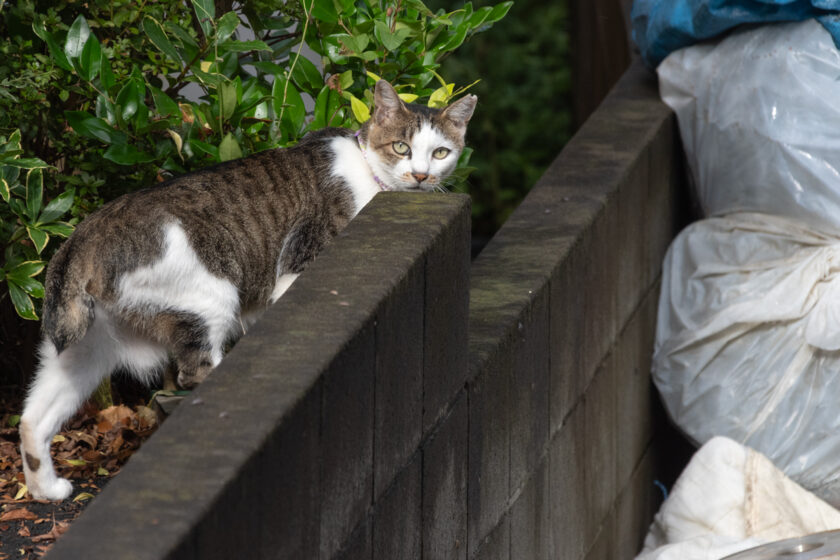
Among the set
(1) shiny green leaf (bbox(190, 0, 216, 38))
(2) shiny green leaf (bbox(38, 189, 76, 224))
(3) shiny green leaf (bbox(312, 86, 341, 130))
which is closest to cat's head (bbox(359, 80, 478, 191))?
(3) shiny green leaf (bbox(312, 86, 341, 130))

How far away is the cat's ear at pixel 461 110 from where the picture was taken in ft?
10.3

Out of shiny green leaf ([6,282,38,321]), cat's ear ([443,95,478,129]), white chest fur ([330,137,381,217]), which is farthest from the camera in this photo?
cat's ear ([443,95,478,129])

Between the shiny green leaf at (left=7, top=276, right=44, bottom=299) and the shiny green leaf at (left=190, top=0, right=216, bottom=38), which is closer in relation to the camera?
the shiny green leaf at (left=7, top=276, right=44, bottom=299)

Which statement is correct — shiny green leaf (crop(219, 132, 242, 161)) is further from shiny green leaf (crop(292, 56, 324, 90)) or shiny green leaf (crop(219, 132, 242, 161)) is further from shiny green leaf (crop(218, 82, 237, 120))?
shiny green leaf (crop(292, 56, 324, 90))

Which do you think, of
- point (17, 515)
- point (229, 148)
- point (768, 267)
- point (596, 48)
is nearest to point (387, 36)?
point (229, 148)

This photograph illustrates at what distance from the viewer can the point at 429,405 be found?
2199mm

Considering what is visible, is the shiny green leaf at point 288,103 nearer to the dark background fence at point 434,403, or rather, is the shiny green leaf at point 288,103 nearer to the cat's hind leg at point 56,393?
the dark background fence at point 434,403

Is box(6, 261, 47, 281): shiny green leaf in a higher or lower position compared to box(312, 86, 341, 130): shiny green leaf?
lower

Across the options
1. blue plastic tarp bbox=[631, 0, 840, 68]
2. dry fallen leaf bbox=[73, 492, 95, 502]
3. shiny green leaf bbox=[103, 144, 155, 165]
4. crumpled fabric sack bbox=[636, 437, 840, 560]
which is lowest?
crumpled fabric sack bbox=[636, 437, 840, 560]

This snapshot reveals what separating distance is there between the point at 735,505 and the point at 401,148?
1.65 metres

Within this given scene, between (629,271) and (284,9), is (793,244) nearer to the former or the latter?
(629,271)

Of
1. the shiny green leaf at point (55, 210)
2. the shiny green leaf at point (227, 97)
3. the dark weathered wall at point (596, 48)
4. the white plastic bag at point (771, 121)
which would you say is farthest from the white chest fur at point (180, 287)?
the dark weathered wall at point (596, 48)

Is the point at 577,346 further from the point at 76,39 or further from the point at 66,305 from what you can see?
the point at 76,39

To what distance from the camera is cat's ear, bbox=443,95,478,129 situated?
10.3 feet
